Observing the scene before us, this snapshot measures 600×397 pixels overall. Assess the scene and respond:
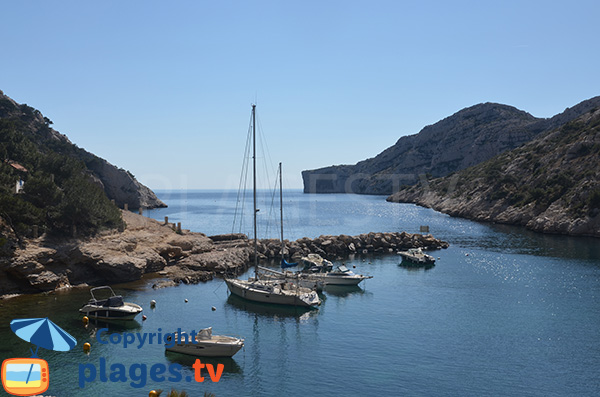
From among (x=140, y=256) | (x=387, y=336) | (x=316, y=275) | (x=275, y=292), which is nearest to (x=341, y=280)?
(x=316, y=275)

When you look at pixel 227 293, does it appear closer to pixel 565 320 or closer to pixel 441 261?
pixel 565 320

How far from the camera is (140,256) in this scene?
184ft

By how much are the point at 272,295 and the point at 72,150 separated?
121 metres

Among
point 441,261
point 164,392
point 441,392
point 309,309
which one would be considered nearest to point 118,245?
point 309,309

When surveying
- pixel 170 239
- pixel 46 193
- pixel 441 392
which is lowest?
pixel 441 392

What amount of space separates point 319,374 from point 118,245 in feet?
115

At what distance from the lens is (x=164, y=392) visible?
1045 inches

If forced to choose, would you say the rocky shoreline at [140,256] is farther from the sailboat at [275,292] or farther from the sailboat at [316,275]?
the sailboat at [275,292]

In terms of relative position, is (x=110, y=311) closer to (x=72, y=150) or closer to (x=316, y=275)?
(x=316, y=275)

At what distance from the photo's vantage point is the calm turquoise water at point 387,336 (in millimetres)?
27547

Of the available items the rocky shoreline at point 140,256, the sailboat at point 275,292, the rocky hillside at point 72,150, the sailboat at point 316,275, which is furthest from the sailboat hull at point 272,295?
the rocky hillside at point 72,150

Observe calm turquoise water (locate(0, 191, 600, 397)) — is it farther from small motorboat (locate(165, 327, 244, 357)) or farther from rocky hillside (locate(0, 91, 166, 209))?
rocky hillside (locate(0, 91, 166, 209))

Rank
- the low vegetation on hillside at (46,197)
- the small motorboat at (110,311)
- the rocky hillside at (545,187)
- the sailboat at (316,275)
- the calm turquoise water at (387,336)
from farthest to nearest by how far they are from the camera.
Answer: the rocky hillside at (545,187)
the sailboat at (316,275)
the low vegetation on hillside at (46,197)
the small motorboat at (110,311)
the calm turquoise water at (387,336)

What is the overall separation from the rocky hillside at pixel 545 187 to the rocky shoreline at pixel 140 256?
38.8 metres
